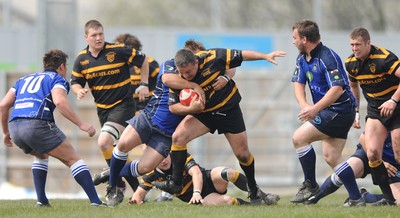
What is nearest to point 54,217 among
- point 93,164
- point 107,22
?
point 93,164

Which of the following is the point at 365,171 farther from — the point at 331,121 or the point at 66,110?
the point at 66,110

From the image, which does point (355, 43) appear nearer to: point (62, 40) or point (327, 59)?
point (327, 59)

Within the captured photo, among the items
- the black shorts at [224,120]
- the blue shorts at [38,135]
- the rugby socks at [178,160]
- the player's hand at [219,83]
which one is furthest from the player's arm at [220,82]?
the blue shorts at [38,135]

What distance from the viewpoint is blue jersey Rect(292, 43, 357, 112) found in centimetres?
1141

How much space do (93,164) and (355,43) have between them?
10655 mm

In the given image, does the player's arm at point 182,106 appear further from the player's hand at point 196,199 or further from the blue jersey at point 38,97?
the blue jersey at point 38,97

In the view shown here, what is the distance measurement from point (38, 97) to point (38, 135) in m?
0.46

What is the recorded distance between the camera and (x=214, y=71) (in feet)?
37.8

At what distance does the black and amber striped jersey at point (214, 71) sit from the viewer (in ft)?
37.7

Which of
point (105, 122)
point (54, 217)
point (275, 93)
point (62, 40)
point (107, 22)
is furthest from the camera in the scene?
point (107, 22)

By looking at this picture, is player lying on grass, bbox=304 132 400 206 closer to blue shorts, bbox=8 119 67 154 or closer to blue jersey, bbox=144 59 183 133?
blue jersey, bbox=144 59 183 133

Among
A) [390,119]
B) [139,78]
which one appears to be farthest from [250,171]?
[139,78]

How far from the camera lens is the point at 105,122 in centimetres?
1298

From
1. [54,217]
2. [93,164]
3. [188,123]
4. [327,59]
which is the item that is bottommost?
[93,164]
